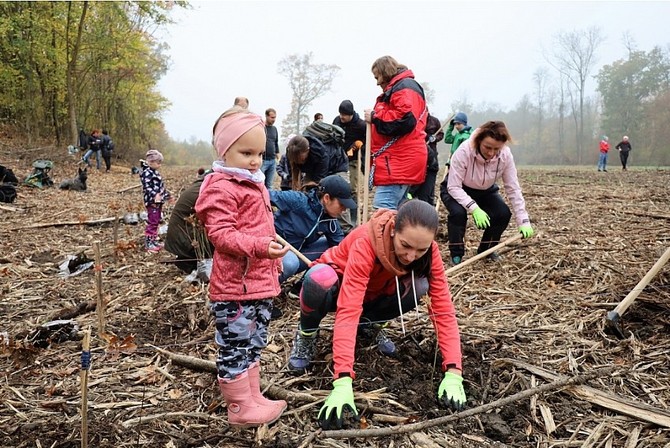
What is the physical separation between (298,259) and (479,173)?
1950mm

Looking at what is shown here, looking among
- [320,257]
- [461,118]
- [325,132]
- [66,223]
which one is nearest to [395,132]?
[325,132]

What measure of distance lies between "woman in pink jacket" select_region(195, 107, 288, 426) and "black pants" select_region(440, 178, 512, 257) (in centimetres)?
280

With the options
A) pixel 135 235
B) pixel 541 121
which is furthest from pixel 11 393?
pixel 541 121

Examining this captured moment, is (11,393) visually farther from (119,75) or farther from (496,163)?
(119,75)

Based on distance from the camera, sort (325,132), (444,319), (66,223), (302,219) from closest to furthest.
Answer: (444,319), (302,219), (325,132), (66,223)

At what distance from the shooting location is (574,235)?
5277 mm

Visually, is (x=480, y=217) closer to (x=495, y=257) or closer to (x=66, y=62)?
(x=495, y=257)

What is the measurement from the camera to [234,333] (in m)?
2.02

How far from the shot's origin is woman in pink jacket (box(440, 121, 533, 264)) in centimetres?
403

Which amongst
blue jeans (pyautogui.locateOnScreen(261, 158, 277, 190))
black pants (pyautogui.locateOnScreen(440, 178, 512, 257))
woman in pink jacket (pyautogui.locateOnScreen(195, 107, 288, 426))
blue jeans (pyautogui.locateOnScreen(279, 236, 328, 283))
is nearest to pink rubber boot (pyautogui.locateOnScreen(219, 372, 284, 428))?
woman in pink jacket (pyautogui.locateOnScreen(195, 107, 288, 426))

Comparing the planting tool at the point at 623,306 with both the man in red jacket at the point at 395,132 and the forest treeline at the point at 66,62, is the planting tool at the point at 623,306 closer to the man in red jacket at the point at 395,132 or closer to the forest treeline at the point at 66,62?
the man in red jacket at the point at 395,132

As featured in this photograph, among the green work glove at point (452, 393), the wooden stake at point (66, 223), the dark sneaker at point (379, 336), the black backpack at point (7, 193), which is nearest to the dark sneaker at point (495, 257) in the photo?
the dark sneaker at point (379, 336)

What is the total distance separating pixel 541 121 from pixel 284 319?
63753 mm

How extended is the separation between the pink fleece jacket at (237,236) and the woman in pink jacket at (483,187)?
2601 millimetres
